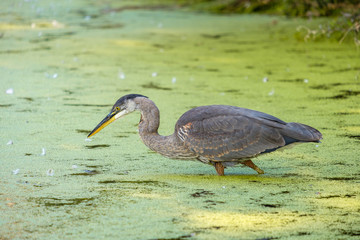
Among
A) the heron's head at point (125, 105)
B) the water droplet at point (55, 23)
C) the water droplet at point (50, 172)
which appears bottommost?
the water droplet at point (50, 172)

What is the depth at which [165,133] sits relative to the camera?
424cm

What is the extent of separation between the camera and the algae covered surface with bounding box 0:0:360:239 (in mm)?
2736

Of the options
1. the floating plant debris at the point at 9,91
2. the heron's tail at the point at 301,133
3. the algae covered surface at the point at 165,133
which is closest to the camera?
the algae covered surface at the point at 165,133

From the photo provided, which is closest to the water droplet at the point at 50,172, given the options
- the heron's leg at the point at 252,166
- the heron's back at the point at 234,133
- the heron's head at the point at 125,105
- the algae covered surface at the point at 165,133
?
the algae covered surface at the point at 165,133

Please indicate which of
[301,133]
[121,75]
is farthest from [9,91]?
[301,133]

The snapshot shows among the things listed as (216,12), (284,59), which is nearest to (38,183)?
(284,59)

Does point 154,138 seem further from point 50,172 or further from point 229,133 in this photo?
point 50,172

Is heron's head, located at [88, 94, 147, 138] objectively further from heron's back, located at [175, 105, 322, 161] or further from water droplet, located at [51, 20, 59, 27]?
water droplet, located at [51, 20, 59, 27]

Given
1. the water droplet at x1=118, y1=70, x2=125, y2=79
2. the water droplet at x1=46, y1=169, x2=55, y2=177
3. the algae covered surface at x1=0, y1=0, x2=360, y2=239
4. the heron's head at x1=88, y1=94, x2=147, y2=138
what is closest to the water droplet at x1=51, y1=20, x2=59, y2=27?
the algae covered surface at x1=0, y1=0, x2=360, y2=239

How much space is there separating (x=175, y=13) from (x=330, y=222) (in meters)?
8.91

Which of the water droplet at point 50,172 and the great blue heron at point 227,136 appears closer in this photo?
the great blue heron at point 227,136

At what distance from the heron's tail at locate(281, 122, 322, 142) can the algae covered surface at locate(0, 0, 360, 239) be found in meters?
0.22

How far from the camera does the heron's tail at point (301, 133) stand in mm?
3234

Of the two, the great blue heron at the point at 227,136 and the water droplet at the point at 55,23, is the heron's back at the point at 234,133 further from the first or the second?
the water droplet at the point at 55,23
